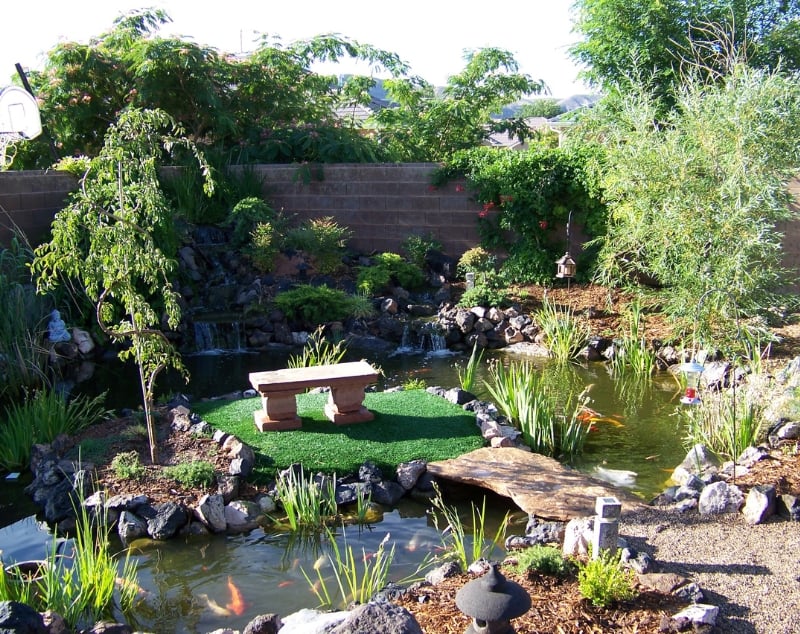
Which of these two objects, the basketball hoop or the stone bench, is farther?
the basketball hoop

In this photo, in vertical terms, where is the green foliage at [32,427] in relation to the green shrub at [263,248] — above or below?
below

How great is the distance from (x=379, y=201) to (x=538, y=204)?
9.60 feet

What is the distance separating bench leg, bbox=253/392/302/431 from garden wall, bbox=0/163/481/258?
743 cm

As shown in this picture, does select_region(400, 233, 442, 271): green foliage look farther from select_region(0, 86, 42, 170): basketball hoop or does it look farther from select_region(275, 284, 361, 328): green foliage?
select_region(0, 86, 42, 170): basketball hoop

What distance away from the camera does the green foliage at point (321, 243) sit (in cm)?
1280

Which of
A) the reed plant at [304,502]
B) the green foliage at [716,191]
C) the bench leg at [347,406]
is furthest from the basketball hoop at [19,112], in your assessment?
the green foliage at [716,191]

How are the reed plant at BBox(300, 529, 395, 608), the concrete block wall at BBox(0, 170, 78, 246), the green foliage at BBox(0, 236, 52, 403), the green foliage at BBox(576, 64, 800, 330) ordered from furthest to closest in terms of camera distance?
the concrete block wall at BBox(0, 170, 78, 246), the green foliage at BBox(576, 64, 800, 330), the green foliage at BBox(0, 236, 52, 403), the reed plant at BBox(300, 529, 395, 608)

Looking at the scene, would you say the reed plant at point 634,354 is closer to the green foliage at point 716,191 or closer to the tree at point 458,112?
the green foliage at point 716,191

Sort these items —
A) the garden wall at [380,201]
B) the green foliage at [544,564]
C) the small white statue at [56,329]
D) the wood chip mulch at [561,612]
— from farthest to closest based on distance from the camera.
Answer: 1. the garden wall at [380,201]
2. the small white statue at [56,329]
3. the green foliage at [544,564]
4. the wood chip mulch at [561,612]

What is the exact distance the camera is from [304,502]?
548cm

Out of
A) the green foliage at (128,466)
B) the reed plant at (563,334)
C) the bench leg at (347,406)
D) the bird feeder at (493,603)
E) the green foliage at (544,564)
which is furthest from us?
the reed plant at (563,334)

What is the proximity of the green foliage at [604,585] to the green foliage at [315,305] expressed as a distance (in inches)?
307

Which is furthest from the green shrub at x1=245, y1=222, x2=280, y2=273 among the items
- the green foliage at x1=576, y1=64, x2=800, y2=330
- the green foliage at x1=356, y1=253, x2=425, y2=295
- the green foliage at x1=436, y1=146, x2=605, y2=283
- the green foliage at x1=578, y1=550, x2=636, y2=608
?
the green foliage at x1=578, y1=550, x2=636, y2=608

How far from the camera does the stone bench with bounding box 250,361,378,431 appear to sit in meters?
6.55
